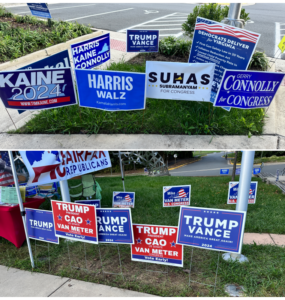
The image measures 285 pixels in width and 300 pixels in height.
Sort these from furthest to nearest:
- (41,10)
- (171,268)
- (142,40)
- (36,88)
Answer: (41,10) < (142,40) < (171,268) < (36,88)

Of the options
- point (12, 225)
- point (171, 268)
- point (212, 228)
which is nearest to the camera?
point (212, 228)

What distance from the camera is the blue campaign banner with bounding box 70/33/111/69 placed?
648 centimetres

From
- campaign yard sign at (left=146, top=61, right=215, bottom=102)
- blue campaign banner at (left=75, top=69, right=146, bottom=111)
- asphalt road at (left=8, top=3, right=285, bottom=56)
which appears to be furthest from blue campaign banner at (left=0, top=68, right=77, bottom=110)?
asphalt road at (left=8, top=3, right=285, bottom=56)

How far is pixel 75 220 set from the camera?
5.67m

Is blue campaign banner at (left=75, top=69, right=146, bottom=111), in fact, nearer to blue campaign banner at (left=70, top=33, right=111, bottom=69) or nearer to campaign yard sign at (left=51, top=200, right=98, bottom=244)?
blue campaign banner at (left=70, top=33, right=111, bottom=69)

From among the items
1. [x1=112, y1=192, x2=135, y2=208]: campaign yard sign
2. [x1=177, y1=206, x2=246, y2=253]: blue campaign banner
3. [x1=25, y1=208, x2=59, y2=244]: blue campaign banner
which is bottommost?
[x1=112, y1=192, x2=135, y2=208]: campaign yard sign

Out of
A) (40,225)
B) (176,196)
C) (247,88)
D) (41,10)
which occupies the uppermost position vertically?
(41,10)

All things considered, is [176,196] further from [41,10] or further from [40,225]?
[41,10]

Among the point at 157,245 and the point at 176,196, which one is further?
the point at 176,196

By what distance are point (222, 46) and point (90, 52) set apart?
2884 millimetres

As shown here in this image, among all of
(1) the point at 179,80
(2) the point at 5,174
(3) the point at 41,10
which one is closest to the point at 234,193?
(1) the point at 179,80

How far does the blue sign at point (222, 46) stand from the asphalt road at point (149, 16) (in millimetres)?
4868

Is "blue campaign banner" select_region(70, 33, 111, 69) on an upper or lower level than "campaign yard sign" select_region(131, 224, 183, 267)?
upper

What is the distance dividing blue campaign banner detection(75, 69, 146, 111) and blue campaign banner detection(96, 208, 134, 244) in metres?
1.92
